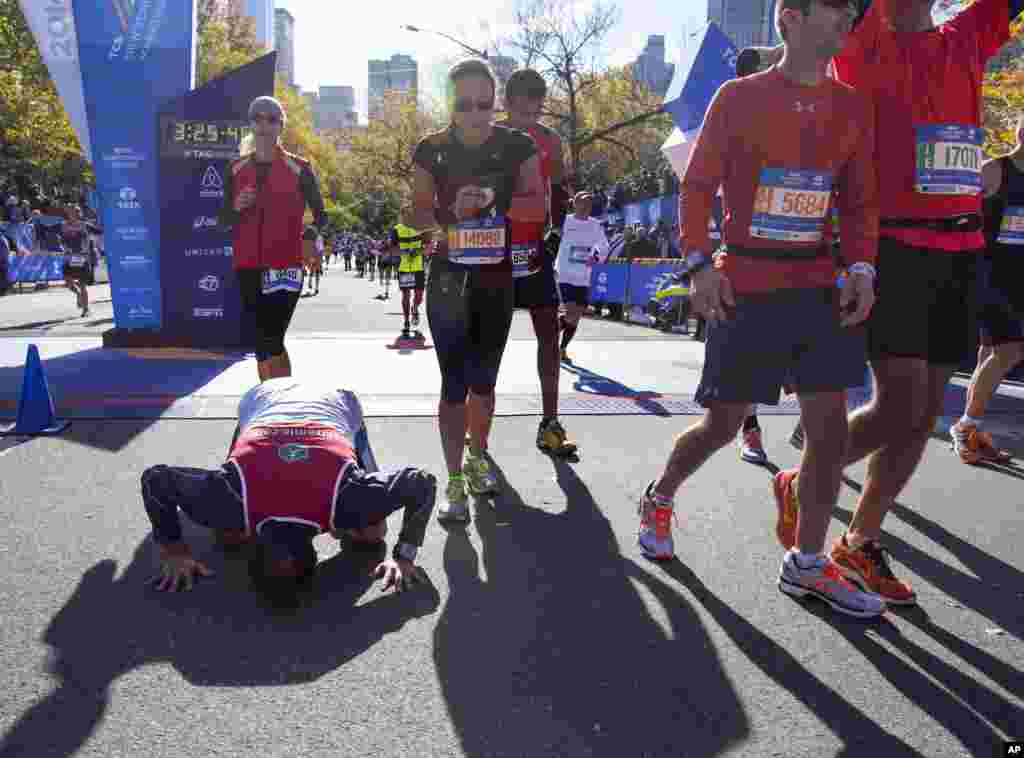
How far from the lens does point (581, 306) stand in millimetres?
9133

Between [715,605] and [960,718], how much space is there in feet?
2.80

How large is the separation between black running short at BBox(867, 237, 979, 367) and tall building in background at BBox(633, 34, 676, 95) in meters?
41.6

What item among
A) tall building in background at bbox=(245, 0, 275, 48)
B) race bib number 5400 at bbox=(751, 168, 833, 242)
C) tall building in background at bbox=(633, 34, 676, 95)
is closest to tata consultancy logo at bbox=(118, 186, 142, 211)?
race bib number 5400 at bbox=(751, 168, 833, 242)

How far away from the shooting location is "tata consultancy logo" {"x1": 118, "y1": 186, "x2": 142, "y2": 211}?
404 inches

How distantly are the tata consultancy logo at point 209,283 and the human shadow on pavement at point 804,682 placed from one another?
8.05 m

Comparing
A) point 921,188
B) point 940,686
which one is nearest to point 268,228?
point 921,188

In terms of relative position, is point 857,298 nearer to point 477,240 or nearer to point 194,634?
point 477,240

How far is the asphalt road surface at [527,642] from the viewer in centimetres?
216

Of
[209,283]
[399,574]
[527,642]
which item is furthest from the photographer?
[209,283]

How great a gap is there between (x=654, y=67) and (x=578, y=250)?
367ft

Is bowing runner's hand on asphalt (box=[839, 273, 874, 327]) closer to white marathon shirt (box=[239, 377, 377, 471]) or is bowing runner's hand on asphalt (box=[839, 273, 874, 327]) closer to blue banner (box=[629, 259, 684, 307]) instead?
white marathon shirt (box=[239, 377, 377, 471])

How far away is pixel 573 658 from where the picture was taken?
2.56 metres

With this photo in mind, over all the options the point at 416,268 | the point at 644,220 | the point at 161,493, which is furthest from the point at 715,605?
the point at 644,220

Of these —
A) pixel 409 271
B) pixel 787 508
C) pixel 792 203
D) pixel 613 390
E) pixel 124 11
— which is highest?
pixel 124 11
